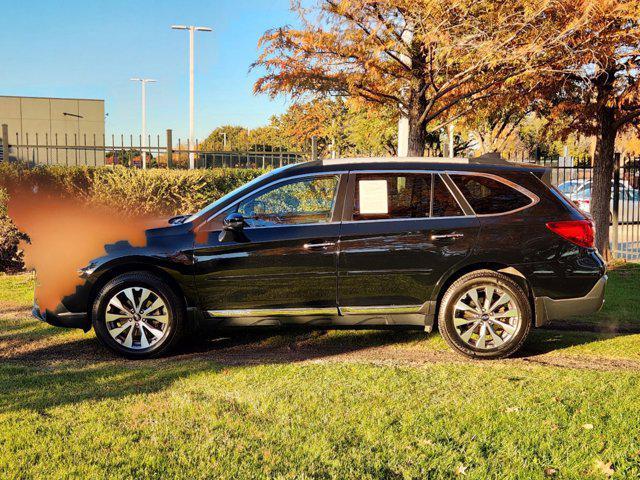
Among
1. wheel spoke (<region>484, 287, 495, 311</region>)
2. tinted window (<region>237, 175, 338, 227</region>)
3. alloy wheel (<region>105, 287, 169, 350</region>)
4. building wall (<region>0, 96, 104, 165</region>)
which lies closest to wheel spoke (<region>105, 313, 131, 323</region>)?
alloy wheel (<region>105, 287, 169, 350</region>)

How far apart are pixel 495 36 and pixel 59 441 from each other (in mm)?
7515

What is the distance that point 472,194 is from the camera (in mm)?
5727

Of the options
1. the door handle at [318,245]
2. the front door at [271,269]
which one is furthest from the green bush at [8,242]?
the door handle at [318,245]

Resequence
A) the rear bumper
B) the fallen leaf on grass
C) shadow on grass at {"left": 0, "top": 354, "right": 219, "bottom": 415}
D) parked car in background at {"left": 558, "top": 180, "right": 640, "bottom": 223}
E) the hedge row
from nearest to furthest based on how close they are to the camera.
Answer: the fallen leaf on grass, shadow on grass at {"left": 0, "top": 354, "right": 219, "bottom": 415}, the rear bumper, the hedge row, parked car in background at {"left": 558, "top": 180, "right": 640, "bottom": 223}

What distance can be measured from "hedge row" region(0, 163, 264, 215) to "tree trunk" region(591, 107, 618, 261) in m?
7.36

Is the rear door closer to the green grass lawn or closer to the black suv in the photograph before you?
the black suv

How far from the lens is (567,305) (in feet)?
18.5

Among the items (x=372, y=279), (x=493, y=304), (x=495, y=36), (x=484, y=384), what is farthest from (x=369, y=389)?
(x=495, y=36)

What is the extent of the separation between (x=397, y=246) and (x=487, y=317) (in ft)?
3.32

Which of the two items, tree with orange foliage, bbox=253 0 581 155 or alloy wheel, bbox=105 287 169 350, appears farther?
tree with orange foliage, bbox=253 0 581 155

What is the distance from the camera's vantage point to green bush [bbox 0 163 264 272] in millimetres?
10734

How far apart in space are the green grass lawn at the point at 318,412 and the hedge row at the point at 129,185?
4.84 m

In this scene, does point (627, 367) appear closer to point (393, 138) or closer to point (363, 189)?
point (363, 189)

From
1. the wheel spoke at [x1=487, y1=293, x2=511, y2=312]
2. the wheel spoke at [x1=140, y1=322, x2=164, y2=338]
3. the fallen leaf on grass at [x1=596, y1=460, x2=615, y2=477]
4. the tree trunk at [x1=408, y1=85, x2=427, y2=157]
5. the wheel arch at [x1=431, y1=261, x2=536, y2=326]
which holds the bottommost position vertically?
the fallen leaf on grass at [x1=596, y1=460, x2=615, y2=477]
